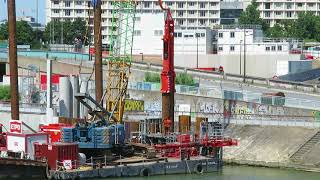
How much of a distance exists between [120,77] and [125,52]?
98.3 inches

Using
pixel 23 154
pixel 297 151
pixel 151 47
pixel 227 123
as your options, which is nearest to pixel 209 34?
pixel 151 47

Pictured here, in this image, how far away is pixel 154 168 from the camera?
60.3 metres

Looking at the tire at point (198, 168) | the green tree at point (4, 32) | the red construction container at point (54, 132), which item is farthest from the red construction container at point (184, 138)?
the green tree at point (4, 32)

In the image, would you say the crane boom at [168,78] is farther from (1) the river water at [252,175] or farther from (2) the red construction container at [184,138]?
(1) the river water at [252,175]

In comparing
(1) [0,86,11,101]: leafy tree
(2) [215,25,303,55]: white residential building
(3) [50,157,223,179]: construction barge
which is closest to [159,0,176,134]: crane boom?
(3) [50,157,223,179]: construction barge

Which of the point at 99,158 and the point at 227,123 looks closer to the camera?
the point at 99,158

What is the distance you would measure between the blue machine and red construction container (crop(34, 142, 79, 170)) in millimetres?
3779

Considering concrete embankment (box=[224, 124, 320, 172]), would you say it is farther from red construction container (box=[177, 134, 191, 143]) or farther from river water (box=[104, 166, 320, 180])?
red construction container (box=[177, 134, 191, 143])

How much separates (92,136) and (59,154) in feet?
16.6

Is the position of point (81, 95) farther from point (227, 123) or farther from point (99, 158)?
point (227, 123)

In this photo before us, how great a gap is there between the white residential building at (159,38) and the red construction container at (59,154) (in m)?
87.9

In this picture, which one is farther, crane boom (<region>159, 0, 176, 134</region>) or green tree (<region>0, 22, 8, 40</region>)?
green tree (<region>0, 22, 8, 40</region>)

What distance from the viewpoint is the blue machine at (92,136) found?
202 ft

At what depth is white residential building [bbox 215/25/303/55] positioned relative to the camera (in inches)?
5472
